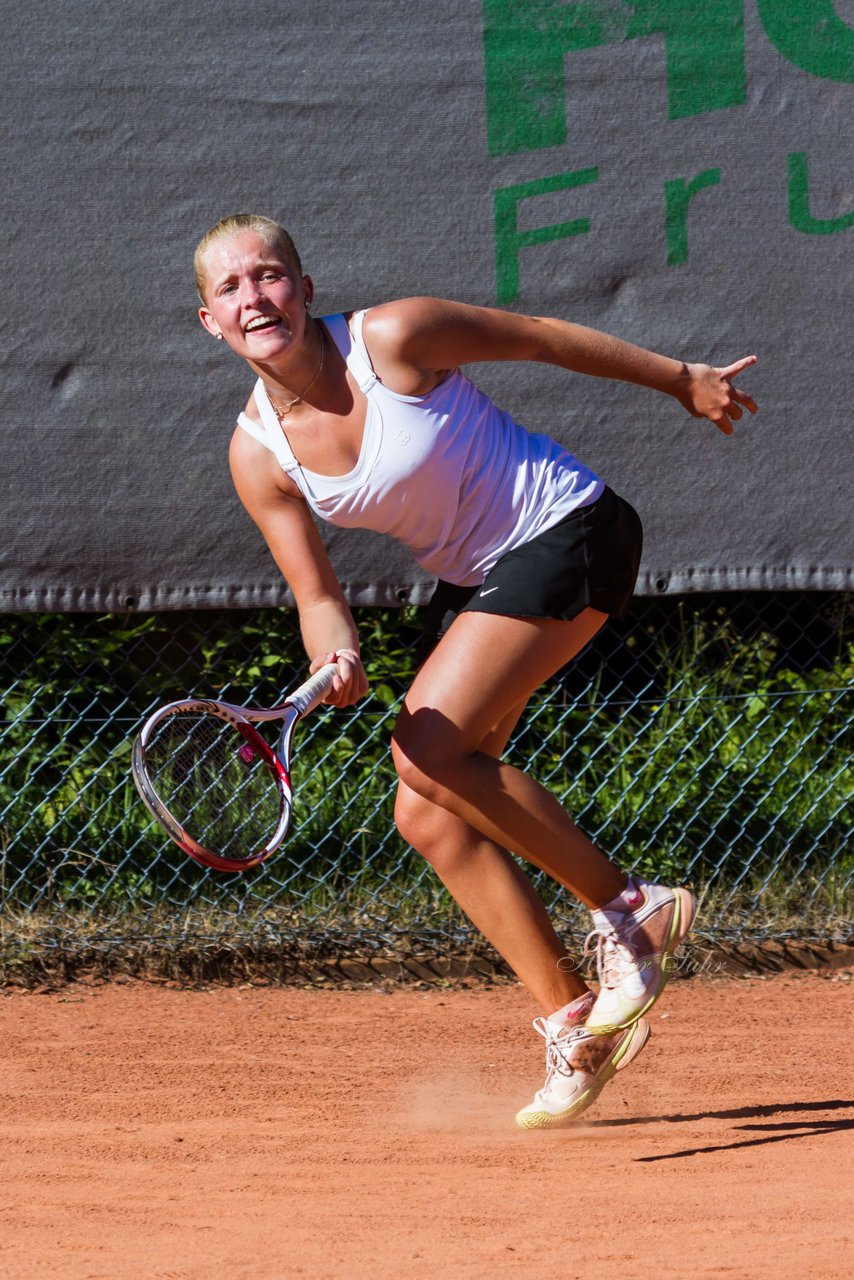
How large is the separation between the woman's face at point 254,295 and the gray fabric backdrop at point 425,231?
1138 mm

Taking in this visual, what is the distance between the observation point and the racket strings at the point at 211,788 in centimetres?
286

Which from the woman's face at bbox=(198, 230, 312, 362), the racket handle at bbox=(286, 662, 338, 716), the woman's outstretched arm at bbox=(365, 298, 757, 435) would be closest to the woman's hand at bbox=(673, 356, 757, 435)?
the woman's outstretched arm at bbox=(365, 298, 757, 435)

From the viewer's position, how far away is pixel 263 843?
2.88 metres

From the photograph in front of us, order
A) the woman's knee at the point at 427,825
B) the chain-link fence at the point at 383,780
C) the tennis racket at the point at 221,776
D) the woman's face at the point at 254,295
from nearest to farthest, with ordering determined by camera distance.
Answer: the tennis racket at the point at 221,776
the woman's face at the point at 254,295
the woman's knee at the point at 427,825
the chain-link fence at the point at 383,780

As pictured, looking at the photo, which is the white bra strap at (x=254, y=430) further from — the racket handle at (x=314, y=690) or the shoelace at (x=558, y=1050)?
the shoelace at (x=558, y=1050)

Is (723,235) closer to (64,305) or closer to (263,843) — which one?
(64,305)

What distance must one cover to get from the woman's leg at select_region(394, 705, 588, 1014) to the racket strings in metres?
0.31

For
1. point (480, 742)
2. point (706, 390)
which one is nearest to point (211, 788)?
point (480, 742)

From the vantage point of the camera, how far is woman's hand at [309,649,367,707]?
2.70m

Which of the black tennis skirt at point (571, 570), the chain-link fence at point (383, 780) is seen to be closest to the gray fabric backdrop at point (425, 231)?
the chain-link fence at point (383, 780)

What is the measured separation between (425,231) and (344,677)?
65.5 inches

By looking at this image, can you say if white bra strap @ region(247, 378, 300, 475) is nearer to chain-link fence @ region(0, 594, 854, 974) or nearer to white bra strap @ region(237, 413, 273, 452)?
white bra strap @ region(237, 413, 273, 452)

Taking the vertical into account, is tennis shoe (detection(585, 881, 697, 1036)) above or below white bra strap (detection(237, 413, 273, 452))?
below

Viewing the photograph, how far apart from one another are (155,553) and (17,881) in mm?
951
